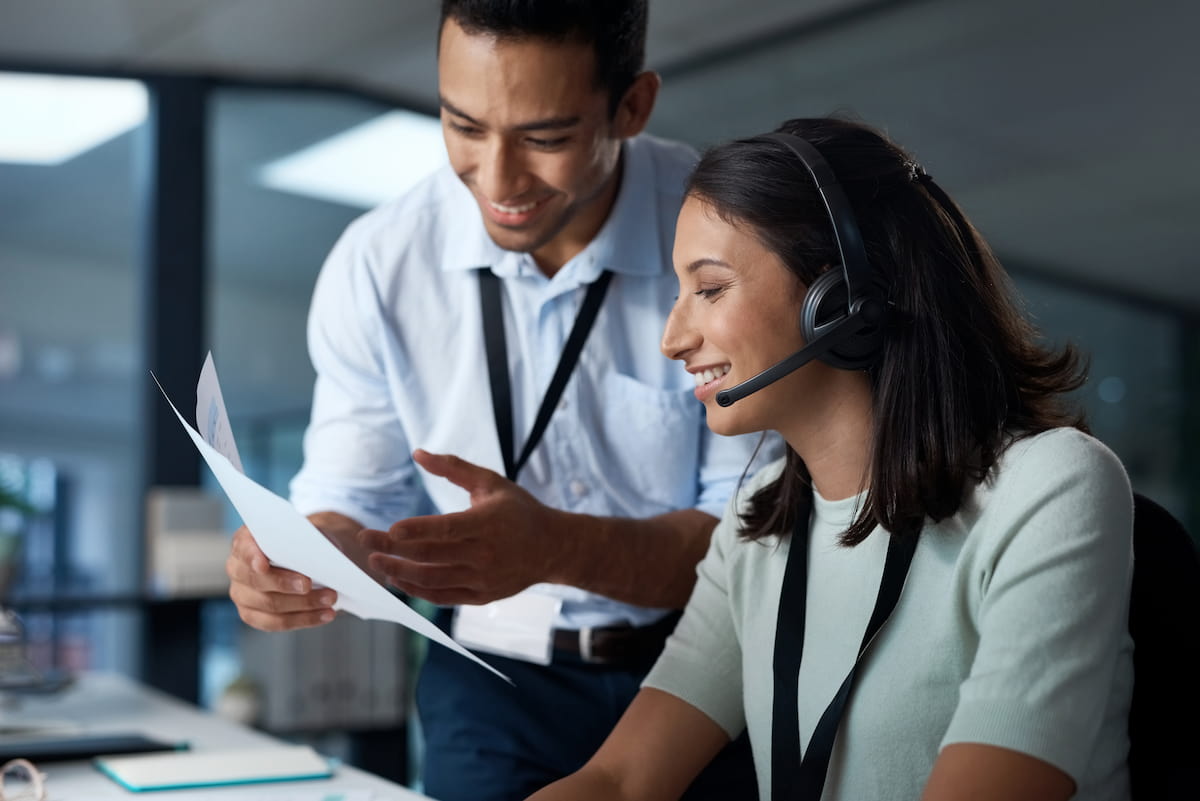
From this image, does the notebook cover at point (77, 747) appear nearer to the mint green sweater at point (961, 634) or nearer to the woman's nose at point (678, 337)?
the mint green sweater at point (961, 634)

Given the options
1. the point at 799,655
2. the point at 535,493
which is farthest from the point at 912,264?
the point at 535,493

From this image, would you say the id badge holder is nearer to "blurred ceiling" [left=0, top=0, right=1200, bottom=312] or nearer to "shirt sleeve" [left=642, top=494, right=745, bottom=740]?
"shirt sleeve" [left=642, top=494, right=745, bottom=740]

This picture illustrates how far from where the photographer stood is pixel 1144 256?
3.62 m

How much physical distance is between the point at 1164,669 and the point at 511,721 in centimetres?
91

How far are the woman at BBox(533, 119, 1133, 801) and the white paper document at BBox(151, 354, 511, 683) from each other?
278 mm

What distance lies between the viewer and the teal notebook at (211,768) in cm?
148

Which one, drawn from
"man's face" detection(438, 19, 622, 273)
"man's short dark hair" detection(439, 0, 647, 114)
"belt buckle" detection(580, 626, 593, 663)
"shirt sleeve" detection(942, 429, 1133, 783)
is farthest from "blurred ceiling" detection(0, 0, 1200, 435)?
"shirt sleeve" detection(942, 429, 1133, 783)

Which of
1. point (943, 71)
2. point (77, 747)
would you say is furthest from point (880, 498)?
point (943, 71)

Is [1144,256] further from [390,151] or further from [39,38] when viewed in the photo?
[39,38]

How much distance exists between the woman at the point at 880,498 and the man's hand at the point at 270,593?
327mm

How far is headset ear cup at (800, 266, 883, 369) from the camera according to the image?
128 centimetres

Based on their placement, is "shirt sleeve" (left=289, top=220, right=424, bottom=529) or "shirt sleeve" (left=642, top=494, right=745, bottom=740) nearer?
"shirt sleeve" (left=642, top=494, right=745, bottom=740)

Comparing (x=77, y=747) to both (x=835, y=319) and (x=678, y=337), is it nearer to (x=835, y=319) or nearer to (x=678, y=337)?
(x=678, y=337)

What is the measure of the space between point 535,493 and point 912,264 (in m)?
0.76
